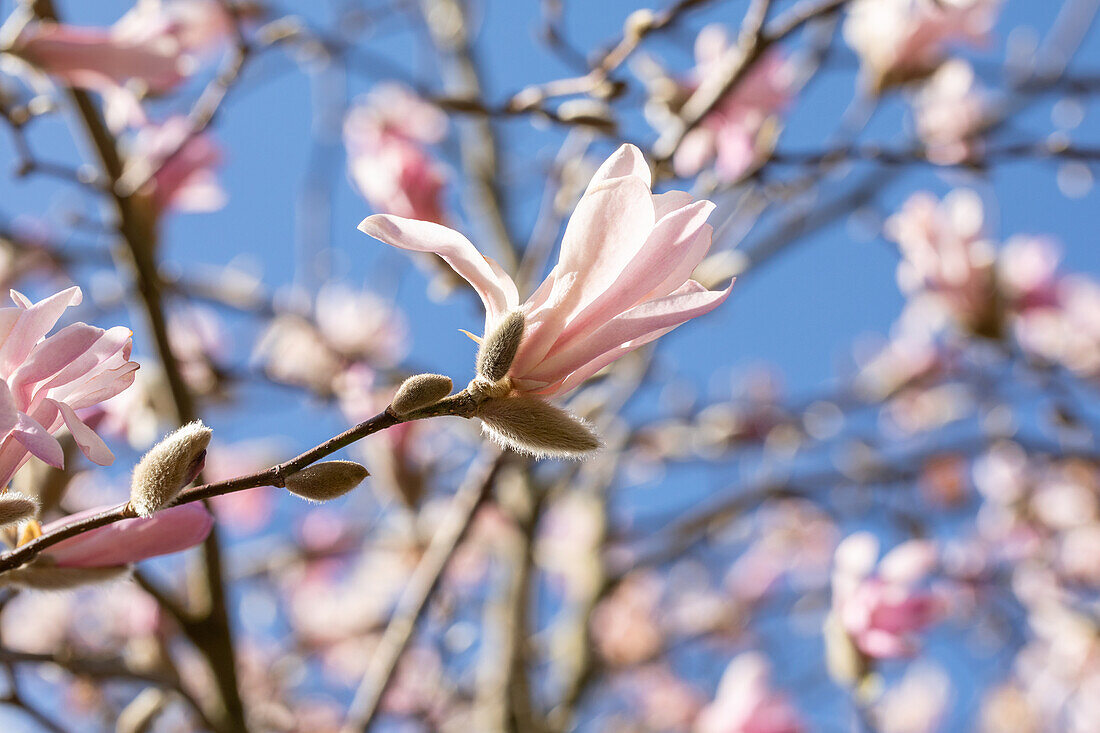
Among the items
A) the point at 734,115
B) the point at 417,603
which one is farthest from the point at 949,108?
the point at 417,603

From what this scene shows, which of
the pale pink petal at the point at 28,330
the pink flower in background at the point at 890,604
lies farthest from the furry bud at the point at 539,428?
the pink flower in background at the point at 890,604

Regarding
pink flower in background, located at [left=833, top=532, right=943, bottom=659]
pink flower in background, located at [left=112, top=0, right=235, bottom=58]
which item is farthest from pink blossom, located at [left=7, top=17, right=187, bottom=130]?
pink flower in background, located at [left=833, top=532, right=943, bottom=659]

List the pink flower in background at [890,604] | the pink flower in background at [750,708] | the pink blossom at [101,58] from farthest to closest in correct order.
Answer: the pink flower in background at [750,708] → the pink flower in background at [890,604] → the pink blossom at [101,58]

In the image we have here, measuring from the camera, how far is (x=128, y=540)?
0.53 metres

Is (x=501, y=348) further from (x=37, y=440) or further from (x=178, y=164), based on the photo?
(x=178, y=164)

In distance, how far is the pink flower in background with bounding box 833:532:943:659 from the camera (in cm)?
122

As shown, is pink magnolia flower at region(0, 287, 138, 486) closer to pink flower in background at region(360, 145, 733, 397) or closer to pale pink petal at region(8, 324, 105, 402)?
pale pink petal at region(8, 324, 105, 402)

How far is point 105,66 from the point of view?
100 cm

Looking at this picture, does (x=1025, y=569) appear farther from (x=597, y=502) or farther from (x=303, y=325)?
(x=303, y=325)

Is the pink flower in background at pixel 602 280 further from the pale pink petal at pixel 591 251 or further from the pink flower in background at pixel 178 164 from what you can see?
the pink flower in background at pixel 178 164

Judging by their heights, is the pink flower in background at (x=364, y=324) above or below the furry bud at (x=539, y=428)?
below

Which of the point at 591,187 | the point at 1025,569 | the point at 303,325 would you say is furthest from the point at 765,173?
the point at 1025,569

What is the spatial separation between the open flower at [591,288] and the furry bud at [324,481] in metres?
0.09

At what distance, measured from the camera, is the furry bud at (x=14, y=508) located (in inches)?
17.6
